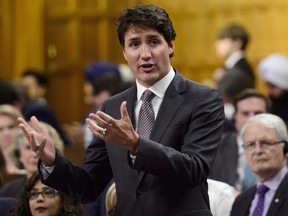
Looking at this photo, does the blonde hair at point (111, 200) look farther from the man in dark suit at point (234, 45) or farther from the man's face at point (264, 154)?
the man in dark suit at point (234, 45)

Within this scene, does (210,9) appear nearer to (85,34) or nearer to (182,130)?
(85,34)

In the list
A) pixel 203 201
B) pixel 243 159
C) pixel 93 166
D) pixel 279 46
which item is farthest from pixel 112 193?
pixel 279 46

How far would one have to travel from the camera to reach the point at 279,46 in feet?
40.3

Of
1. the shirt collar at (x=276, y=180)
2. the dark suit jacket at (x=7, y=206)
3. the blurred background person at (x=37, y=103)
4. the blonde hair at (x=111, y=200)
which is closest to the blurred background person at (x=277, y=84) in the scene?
the blurred background person at (x=37, y=103)

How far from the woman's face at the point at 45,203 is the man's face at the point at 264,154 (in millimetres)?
1194

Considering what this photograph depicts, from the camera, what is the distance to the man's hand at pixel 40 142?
12.4 ft

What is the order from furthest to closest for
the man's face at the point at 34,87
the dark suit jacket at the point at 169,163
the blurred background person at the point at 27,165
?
1. the man's face at the point at 34,87
2. the blurred background person at the point at 27,165
3. the dark suit jacket at the point at 169,163

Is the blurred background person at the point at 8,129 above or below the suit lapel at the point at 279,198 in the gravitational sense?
below

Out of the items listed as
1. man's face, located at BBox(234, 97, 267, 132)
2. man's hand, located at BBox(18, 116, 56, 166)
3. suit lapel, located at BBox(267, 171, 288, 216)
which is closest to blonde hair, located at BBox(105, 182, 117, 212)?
man's hand, located at BBox(18, 116, 56, 166)

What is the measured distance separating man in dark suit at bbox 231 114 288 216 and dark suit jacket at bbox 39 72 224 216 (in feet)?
5.62

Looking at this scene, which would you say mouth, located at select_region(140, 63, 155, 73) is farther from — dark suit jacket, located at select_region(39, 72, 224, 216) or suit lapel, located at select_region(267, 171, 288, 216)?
suit lapel, located at select_region(267, 171, 288, 216)

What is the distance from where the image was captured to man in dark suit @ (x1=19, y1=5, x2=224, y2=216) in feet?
12.0

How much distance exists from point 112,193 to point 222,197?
1100 mm

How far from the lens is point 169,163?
359 centimetres
